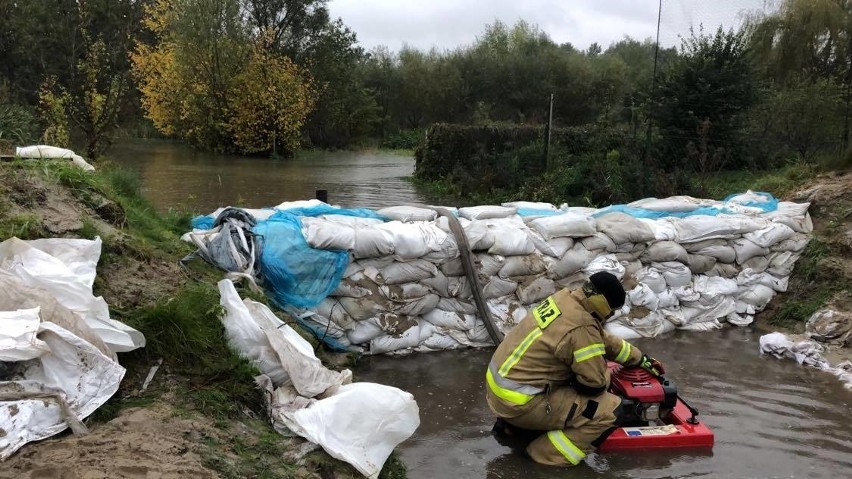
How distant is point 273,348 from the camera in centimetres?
375

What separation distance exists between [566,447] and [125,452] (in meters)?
2.41

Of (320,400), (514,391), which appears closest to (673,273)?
(514,391)

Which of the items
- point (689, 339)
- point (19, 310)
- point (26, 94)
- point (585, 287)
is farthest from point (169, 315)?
point (26, 94)

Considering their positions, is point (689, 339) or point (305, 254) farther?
point (689, 339)

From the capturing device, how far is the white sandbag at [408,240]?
18.4 feet

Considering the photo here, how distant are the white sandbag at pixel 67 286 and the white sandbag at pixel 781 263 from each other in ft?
20.8

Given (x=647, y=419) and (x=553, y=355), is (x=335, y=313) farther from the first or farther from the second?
(x=647, y=419)

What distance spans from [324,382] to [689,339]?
410 centimetres

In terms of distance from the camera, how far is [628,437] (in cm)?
407

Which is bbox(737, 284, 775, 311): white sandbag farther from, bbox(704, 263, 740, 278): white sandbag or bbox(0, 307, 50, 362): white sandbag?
bbox(0, 307, 50, 362): white sandbag

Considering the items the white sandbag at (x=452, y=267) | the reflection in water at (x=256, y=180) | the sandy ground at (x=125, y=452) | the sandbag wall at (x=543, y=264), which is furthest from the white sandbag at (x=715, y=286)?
the sandy ground at (x=125, y=452)

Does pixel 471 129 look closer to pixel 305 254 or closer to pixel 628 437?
pixel 305 254

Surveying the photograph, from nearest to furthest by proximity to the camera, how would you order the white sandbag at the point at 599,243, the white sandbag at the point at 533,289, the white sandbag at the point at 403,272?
the white sandbag at the point at 403,272 < the white sandbag at the point at 533,289 < the white sandbag at the point at 599,243

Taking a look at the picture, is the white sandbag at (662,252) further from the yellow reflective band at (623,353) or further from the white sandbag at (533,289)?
the yellow reflective band at (623,353)
